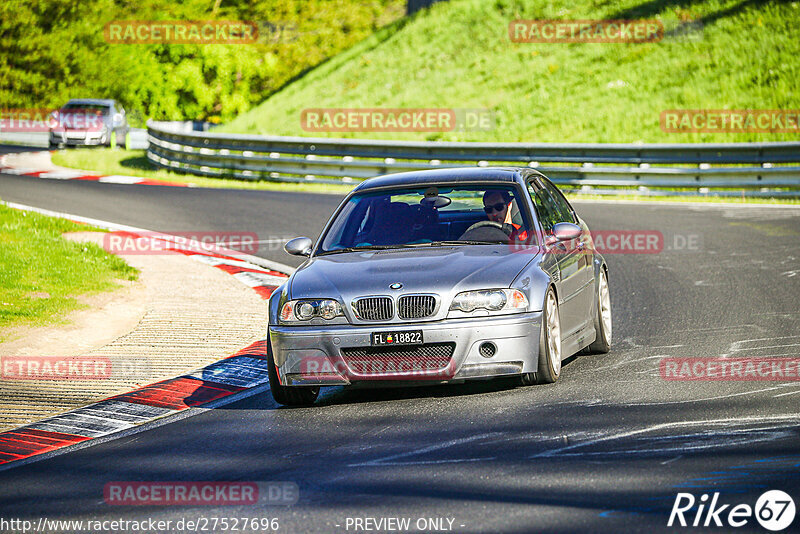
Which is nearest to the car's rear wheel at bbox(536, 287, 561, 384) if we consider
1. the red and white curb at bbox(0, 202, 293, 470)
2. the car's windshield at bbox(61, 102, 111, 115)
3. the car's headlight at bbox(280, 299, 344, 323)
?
the car's headlight at bbox(280, 299, 344, 323)

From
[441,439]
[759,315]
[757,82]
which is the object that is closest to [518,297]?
[441,439]

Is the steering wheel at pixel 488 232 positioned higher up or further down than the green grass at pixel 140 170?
higher up

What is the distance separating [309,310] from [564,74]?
29.1 m

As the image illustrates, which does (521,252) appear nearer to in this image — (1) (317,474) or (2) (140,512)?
(1) (317,474)

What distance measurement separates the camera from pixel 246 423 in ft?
25.2

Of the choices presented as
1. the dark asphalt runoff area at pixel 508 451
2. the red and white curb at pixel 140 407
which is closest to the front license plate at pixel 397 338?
the dark asphalt runoff area at pixel 508 451

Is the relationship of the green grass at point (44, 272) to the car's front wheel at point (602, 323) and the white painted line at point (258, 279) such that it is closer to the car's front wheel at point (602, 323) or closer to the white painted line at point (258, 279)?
the white painted line at point (258, 279)

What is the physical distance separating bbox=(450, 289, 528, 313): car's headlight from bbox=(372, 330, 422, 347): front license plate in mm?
319

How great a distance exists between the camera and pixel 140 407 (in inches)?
329

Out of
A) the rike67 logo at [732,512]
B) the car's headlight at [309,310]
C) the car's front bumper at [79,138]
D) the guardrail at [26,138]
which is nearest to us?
the rike67 logo at [732,512]

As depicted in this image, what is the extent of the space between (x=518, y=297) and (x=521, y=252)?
0.72 metres

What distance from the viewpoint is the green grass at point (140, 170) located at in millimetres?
27156

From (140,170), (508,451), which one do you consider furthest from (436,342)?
(140,170)

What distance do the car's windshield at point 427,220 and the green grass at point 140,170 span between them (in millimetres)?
16200
